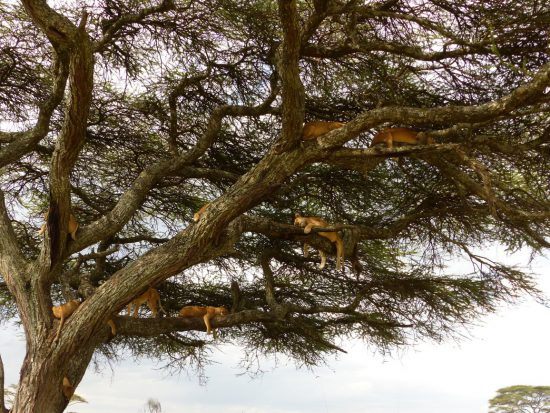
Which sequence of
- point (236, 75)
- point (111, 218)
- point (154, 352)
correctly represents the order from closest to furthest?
point (111, 218)
point (236, 75)
point (154, 352)

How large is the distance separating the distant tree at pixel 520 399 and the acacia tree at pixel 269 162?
7.92m

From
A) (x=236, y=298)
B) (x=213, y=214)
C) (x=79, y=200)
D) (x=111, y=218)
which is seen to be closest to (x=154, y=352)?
(x=79, y=200)

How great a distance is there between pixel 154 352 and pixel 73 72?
31.5 ft

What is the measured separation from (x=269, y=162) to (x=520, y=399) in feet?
45.2

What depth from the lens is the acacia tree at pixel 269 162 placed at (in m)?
6.43

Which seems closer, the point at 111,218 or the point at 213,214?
the point at 213,214

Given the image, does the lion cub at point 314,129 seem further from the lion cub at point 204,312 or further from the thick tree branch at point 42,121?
the thick tree branch at point 42,121

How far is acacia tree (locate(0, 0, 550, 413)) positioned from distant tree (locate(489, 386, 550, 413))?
26.0 ft

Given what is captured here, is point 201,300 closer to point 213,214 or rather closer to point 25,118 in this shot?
point 25,118

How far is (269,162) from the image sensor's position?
261 inches

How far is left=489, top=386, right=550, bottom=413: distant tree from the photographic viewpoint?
1684cm

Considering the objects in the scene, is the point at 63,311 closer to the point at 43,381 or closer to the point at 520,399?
the point at 43,381

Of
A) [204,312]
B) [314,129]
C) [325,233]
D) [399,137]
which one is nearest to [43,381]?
[204,312]

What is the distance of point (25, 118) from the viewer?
33.0 feet
